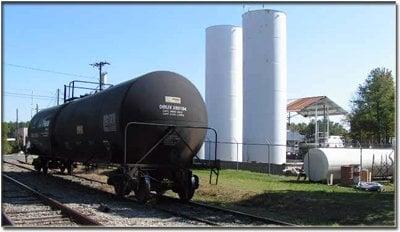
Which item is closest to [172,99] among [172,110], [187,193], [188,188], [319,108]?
[172,110]

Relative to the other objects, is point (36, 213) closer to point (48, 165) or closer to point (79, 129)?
point (79, 129)

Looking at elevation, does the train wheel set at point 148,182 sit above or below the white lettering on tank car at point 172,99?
below

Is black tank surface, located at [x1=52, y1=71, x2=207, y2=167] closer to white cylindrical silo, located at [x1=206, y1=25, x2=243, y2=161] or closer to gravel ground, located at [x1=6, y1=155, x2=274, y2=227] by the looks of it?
gravel ground, located at [x1=6, y1=155, x2=274, y2=227]

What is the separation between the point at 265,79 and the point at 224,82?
5.43 metres

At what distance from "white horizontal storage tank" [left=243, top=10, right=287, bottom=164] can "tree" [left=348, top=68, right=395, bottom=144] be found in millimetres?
26323

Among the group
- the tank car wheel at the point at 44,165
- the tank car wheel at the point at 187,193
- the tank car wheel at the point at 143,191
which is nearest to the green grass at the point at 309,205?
the tank car wheel at the point at 187,193

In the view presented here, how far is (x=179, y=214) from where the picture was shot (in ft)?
36.8

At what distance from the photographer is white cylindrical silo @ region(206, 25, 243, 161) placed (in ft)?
123

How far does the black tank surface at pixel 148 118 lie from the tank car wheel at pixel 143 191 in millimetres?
718

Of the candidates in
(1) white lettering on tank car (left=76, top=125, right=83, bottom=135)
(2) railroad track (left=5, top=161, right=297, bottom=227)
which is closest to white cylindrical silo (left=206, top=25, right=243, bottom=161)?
(1) white lettering on tank car (left=76, top=125, right=83, bottom=135)

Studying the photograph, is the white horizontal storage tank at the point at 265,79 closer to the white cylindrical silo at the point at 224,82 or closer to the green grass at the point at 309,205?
the white cylindrical silo at the point at 224,82

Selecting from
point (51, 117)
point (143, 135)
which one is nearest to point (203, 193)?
point (143, 135)

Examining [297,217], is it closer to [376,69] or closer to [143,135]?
[143,135]

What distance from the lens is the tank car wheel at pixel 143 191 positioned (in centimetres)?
1267
